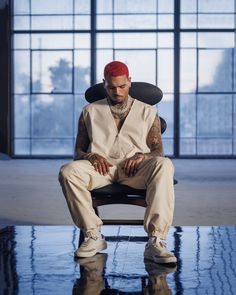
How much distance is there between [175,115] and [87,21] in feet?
9.99

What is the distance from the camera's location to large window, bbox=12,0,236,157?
15000 millimetres

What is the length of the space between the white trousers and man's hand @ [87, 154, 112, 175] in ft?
0.09

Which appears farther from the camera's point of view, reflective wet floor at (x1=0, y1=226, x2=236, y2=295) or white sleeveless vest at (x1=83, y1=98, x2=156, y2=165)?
white sleeveless vest at (x1=83, y1=98, x2=156, y2=165)

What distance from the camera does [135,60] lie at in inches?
594

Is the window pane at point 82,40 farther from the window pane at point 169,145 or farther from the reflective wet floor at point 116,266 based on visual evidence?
the reflective wet floor at point 116,266

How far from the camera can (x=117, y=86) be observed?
389 centimetres

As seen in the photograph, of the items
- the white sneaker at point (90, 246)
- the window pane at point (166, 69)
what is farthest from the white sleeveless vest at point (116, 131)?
the window pane at point (166, 69)

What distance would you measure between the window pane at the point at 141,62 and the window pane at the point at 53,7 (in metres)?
1.54

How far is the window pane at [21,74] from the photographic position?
15.2 metres

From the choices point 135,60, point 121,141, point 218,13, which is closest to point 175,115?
point 135,60

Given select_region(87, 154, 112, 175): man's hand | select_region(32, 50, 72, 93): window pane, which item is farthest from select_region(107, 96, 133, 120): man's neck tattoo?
select_region(32, 50, 72, 93): window pane

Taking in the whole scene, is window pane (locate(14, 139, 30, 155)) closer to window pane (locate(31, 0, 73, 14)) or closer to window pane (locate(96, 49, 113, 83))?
window pane (locate(96, 49, 113, 83))

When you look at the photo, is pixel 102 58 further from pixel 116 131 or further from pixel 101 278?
pixel 101 278

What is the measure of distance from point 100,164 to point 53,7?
11.9m
